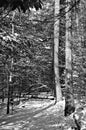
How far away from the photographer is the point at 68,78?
9078 millimetres

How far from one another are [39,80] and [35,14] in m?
6.80

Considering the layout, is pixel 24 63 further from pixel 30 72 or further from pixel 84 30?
pixel 84 30

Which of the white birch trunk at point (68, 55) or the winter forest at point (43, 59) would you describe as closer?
the winter forest at point (43, 59)

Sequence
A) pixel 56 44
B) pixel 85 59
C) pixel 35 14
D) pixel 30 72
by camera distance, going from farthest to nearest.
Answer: pixel 35 14 → pixel 30 72 → pixel 56 44 → pixel 85 59

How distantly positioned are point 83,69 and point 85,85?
0.67m

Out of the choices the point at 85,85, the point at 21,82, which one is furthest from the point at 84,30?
the point at 21,82

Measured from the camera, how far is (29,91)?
18.1 metres

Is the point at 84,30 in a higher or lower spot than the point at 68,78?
higher

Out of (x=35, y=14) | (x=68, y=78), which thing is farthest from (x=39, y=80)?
(x=68, y=78)

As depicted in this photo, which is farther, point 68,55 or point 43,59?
point 43,59

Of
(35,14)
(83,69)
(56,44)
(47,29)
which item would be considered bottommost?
(83,69)

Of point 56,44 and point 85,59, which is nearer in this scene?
point 85,59

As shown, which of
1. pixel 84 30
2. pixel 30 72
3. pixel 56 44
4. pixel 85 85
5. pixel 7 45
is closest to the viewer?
pixel 7 45

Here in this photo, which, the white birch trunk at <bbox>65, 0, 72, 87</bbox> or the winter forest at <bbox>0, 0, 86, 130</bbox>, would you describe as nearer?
the winter forest at <bbox>0, 0, 86, 130</bbox>
